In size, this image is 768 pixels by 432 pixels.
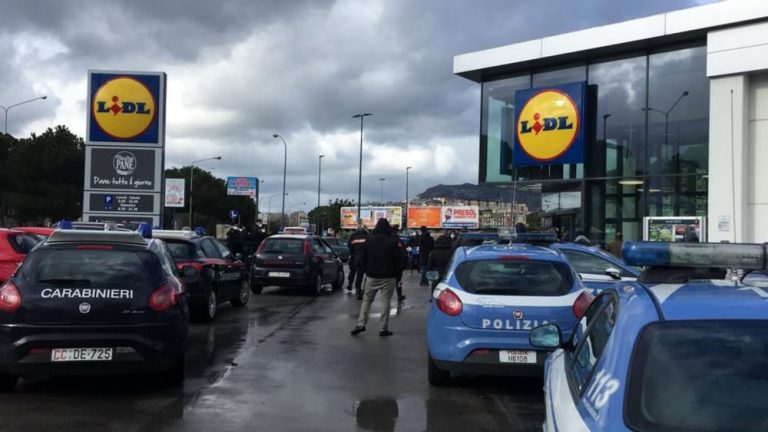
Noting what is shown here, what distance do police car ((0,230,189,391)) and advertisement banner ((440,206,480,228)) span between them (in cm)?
6062

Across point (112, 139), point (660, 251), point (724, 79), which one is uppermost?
point (724, 79)

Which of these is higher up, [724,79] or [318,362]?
[724,79]

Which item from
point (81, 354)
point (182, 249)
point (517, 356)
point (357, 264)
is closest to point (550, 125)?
point (357, 264)

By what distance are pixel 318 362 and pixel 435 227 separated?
2428 inches

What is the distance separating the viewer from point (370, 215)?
7219 centimetres

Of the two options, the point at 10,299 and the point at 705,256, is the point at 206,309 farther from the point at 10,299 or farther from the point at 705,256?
the point at 705,256

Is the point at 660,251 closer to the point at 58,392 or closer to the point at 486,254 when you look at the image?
the point at 486,254

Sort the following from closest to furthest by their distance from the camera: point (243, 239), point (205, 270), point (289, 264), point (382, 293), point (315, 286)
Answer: point (382, 293) → point (205, 270) → point (289, 264) → point (315, 286) → point (243, 239)

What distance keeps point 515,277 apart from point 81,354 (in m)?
4.25

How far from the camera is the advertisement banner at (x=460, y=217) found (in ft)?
220

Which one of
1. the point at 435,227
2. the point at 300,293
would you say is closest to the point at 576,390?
the point at 300,293

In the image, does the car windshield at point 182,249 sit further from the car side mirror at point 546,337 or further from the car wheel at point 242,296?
the car side mirror at point 546,337

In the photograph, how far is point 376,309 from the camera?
1409 cm

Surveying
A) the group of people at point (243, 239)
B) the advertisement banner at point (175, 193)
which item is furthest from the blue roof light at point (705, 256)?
the advertisement banner at point (175, 193)
